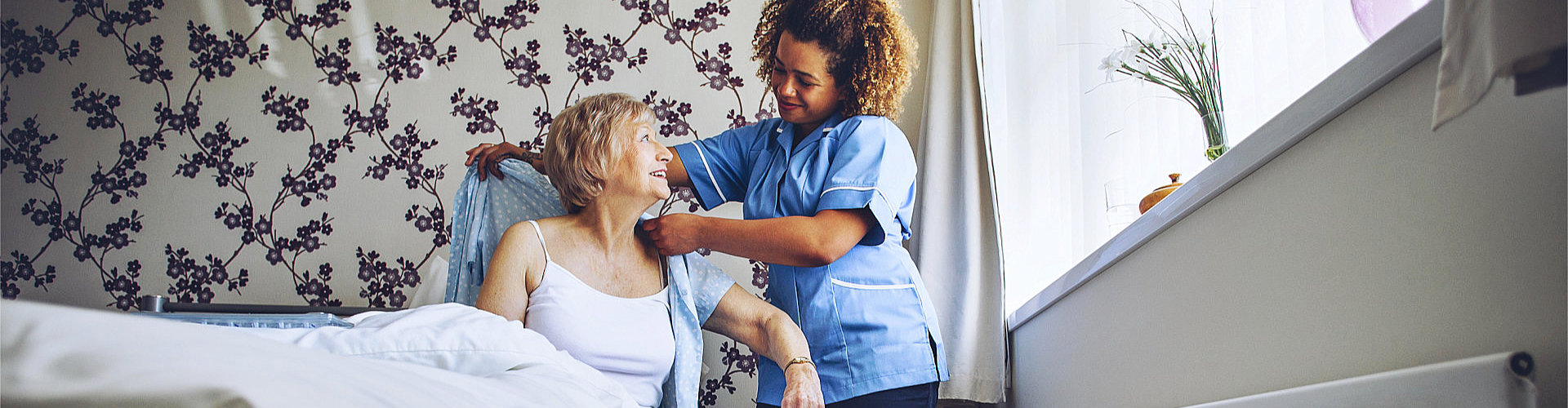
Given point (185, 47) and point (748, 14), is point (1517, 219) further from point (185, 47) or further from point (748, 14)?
point (185, 47)

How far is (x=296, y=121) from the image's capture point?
2639 millimetres

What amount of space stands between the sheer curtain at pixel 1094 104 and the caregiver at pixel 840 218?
16.7 inches

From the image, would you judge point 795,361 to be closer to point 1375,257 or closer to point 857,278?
point 857,278

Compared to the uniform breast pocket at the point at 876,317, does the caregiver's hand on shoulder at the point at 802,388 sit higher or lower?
lower

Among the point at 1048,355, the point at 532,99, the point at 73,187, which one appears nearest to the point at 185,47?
the point at 73,187

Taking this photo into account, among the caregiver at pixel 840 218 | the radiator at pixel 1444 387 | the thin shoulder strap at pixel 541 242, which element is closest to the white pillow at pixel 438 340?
the thin shoulder strap at pixel 541 242

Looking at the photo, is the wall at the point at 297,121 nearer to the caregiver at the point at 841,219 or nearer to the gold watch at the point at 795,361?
the caregiver at the point at 841,219

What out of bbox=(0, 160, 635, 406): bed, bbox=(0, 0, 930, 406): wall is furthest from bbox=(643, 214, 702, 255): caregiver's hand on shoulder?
bbox=(0, 0, 930, 406): wall

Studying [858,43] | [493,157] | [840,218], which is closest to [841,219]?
[840,218]

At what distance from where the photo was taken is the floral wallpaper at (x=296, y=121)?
2.59 m

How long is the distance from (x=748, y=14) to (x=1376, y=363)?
2.10m

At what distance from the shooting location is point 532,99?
2.64 m

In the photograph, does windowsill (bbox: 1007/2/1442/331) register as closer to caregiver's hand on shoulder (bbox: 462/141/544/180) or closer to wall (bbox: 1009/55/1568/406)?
wall (bbox: 1009/55/1568/406)

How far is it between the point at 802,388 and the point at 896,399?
10.4 inches
